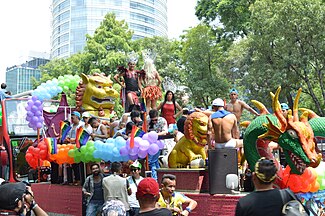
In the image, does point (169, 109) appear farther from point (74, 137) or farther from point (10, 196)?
point (10, 196)

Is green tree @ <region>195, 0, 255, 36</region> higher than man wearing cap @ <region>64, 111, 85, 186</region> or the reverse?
higher

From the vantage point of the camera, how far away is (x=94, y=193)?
297 inches

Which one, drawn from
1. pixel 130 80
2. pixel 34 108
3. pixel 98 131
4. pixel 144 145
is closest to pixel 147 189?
pixel 144 145

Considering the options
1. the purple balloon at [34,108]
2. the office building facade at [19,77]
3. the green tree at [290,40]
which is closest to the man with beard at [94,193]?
the purple balloon at [34,108]

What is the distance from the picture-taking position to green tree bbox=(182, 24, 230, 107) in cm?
2845

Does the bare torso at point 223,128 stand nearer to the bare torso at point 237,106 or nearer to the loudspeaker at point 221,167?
the loudspeaker at point 221,167

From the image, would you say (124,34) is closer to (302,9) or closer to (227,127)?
(302,9)

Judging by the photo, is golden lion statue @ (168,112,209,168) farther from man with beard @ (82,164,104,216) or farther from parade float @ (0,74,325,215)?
man with beard @ (82,164,104,216)

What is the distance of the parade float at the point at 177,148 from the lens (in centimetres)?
696

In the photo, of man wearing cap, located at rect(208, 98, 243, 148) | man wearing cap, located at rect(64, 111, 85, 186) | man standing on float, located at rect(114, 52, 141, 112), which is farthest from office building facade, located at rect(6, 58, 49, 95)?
man wearing cap, located at rect(208, 98, 243, 148)

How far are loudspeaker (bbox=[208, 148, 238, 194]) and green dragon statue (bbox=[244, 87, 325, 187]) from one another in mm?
435

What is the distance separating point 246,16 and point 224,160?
2068cm

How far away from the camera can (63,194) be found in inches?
444

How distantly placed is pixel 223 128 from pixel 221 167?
2.79ft
